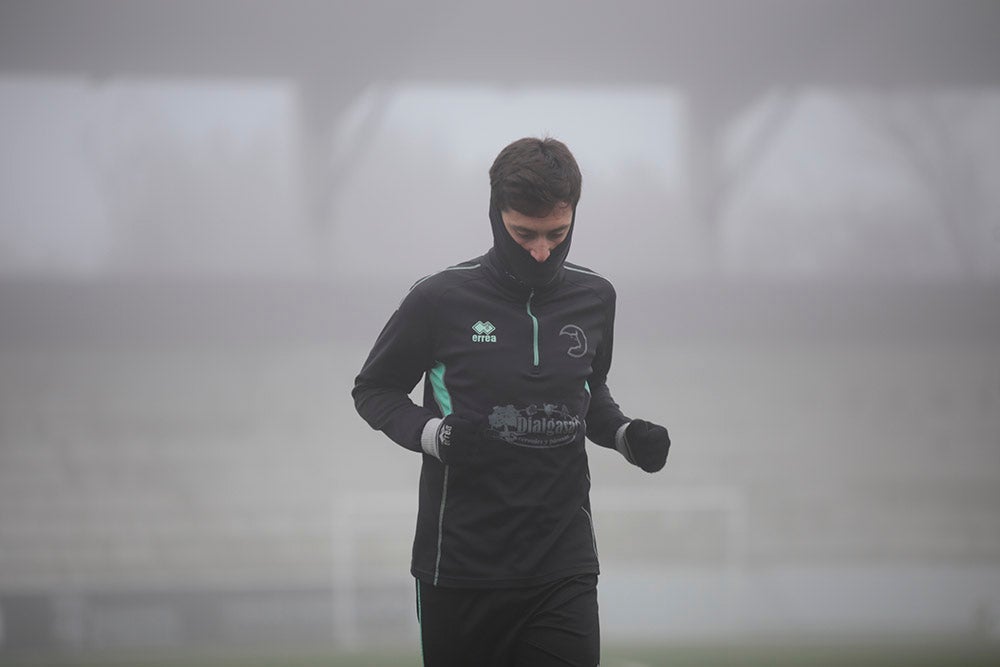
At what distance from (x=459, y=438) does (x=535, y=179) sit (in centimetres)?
43

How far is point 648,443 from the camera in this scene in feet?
6.26

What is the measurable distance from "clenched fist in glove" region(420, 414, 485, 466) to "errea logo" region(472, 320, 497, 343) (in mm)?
161

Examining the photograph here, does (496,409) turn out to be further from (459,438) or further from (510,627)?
(510,627)

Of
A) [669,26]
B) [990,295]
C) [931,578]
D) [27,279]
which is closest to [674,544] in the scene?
[931,578]

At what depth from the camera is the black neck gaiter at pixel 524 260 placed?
190cm

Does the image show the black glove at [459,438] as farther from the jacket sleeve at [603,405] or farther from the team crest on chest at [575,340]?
the jacket sleeve at [603,405]

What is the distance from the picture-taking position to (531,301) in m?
1.96

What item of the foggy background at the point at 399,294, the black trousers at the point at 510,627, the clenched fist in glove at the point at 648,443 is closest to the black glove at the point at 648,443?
the clenched fist in glove at the point at 648,443

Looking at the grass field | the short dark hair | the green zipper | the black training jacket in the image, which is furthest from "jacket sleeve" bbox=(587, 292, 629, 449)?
the grass field

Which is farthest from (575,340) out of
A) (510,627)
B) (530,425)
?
(510,627)

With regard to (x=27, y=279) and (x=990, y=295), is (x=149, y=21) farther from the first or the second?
(x=990, y=295)

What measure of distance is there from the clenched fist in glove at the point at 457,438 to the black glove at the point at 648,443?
28cm

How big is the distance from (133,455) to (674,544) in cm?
180

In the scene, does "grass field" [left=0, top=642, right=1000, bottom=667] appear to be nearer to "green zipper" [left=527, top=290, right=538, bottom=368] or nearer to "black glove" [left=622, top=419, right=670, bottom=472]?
"black glove" [left=622, top=419, right=670, bottom=472]
